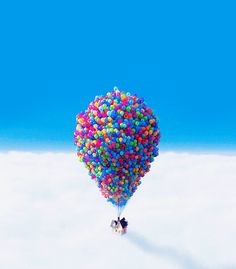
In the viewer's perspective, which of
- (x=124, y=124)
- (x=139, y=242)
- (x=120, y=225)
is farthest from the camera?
(x=139, y=242)

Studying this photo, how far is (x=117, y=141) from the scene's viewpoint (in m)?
14.6

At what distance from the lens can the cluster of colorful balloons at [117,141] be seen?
1468 cm

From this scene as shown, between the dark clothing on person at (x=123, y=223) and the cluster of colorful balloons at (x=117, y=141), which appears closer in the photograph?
the cluster of colorful balloons at (x=117, y=141)

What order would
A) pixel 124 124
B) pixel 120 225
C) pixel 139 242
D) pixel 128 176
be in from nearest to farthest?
1. pixel 124 124
2. pixel 128 176
3. pixel 120 225
4. pixel 139 242

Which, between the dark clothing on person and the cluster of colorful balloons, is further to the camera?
the dark clothing on person

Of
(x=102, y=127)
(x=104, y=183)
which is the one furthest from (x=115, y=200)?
(x=102, y=127)

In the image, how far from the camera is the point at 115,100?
15.1m

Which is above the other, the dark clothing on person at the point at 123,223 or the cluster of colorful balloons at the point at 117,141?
the cluster of colorful balloons at the point at 117,141

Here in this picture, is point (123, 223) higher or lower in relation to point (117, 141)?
lower

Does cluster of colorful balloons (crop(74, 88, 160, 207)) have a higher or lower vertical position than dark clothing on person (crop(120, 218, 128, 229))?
higher

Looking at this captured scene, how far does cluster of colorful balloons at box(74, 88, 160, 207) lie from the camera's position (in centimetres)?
1468

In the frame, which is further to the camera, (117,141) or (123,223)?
(123,223)
